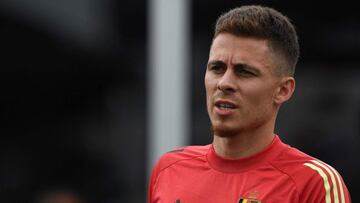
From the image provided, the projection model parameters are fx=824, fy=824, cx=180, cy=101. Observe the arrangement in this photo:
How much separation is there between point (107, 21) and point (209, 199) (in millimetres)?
5385

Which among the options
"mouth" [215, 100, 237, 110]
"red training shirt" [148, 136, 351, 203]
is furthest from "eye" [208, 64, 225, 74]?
"red training shirt" [148, 136, 351, 203]

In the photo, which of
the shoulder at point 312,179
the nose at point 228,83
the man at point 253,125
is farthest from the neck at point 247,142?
the nose at point 228,83

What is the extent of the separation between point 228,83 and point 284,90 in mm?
303

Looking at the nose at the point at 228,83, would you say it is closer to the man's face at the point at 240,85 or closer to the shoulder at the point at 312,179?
the man's face at the point at 240,85

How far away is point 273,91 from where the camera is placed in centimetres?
369

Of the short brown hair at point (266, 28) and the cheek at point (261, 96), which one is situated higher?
the short brown hair at point (266, 28)

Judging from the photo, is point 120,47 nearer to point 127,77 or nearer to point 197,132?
point 127,77

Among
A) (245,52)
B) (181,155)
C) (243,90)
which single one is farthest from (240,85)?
(181,155)

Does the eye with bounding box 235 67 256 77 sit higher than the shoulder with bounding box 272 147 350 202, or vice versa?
the eye with bounding box 235 67 256 77

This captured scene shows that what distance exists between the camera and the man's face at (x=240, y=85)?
3.61 metres

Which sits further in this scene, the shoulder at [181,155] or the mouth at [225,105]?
the shoulder at [181,155]

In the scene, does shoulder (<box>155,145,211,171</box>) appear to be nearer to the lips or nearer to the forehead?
the lips

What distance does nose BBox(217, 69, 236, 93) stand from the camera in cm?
360

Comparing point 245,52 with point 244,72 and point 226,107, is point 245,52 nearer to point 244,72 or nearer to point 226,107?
point 244,72
